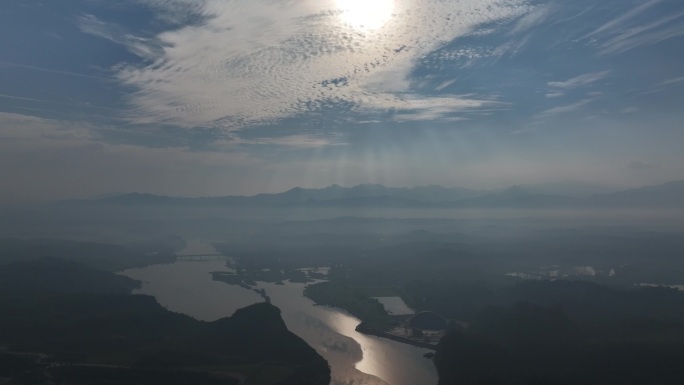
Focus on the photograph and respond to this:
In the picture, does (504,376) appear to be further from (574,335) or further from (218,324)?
(218,324)

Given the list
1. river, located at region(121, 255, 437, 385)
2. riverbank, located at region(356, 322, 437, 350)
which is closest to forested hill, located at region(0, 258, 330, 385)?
river, located at region(121, 255, 437, 385)

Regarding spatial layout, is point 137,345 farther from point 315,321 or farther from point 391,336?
point 391,336

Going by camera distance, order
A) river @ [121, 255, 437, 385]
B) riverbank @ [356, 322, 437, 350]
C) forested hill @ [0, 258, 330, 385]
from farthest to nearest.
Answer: riverbank @ [356, 322, 437, 350] → river @ [121, 255, 437, 385] → forested hill @ [0, 258, 330, 385]

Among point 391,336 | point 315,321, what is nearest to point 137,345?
point 315,321

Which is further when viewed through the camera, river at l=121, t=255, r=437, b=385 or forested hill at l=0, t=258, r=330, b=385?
river at l=121, t=255, r=437, b=385

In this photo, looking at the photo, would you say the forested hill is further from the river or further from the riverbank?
the riverbank

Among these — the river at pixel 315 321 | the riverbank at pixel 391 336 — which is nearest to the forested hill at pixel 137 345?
the river at pixel 315 321
